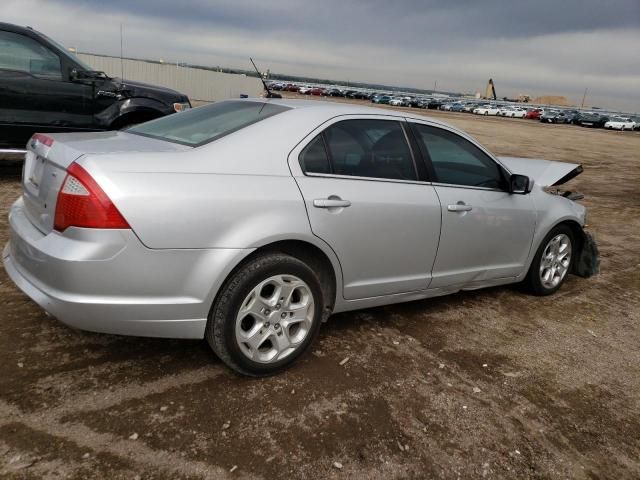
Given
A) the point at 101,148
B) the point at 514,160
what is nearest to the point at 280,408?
the point at 101,148

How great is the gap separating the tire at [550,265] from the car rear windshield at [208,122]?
2733 mm

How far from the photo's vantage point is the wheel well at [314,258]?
2.98 m

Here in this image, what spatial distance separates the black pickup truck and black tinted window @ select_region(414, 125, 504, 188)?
16.2ft

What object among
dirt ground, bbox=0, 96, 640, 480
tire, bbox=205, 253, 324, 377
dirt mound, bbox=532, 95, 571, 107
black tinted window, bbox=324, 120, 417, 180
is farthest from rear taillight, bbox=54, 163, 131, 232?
dirt mound, bbox=532, 95, 571, 107

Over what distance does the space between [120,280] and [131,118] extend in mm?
5580

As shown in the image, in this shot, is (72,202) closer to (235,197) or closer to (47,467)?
(235,197)

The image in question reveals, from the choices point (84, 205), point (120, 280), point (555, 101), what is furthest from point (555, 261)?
point (555, 101)

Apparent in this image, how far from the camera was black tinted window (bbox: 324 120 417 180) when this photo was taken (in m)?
3.32

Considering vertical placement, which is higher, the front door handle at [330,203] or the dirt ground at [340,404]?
the front door handle at [330,203]

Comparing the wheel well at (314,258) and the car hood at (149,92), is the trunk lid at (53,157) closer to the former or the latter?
the wheel well at (314,258)

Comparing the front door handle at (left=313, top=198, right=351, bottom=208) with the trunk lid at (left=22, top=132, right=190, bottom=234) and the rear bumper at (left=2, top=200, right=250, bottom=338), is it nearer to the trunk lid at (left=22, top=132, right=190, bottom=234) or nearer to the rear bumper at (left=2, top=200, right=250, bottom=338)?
the rear bumper at (left=2, top=200, right=250, bottom=338)

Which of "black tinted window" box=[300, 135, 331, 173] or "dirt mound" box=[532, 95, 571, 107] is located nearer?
"black tinted window" box=[300, 135, 331, 173]

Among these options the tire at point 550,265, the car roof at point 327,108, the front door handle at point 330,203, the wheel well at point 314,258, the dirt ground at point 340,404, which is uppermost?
the car roof at point 327,108

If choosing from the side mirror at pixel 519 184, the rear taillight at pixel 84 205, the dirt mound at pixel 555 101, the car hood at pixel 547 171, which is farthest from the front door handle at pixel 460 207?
the dirt mound at pixel 555 101
